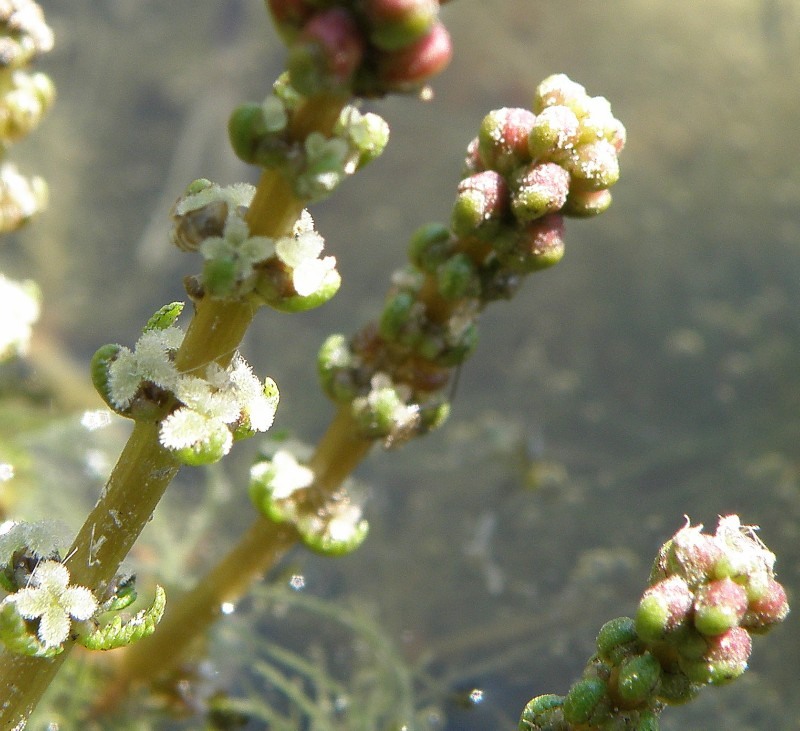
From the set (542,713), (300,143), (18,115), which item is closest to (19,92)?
(18,115)

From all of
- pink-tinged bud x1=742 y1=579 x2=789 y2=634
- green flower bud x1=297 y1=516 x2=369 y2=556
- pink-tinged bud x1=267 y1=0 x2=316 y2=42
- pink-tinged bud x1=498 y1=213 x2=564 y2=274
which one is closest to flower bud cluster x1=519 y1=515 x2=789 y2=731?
pink-tinged bud x1=742 y1=579 x2=789 y2=634

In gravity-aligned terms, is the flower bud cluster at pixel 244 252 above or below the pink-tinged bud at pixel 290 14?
below

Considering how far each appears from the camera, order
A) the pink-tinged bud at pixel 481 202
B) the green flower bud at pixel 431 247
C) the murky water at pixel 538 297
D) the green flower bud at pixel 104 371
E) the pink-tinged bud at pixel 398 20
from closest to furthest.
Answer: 1. the pink-tinged bud at pixel 398 20
2. the green flower bud at pixel 104 371
3. the pink-tinged bud at pixel 481 202
4. the green flower bud at pixel 431 247
5. the murky water at pixel 538 297

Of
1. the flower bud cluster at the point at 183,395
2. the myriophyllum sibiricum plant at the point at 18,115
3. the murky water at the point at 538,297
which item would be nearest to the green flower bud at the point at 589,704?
the flower bud cluster at the point at 183,395

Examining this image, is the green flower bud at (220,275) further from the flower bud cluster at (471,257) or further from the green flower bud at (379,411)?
the green flower bud at (379,411)

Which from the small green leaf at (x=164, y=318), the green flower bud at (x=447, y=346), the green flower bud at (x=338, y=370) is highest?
the green flower bud at (x=447, y=346)

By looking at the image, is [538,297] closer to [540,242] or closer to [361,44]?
[540,242]

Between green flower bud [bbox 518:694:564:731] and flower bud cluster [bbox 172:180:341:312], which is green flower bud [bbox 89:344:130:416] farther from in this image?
green flower bud [bbox 518:694:564:731]

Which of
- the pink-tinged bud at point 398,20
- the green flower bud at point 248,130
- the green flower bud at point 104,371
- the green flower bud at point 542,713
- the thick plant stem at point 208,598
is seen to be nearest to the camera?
the pink-tinged bud at point 398,20

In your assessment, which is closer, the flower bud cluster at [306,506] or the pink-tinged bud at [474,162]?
the pink-tinged bud at [474,162]
